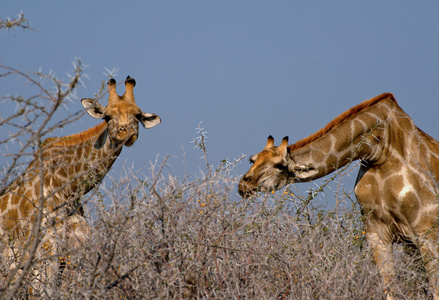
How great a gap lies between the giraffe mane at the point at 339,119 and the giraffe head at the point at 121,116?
1949 mm

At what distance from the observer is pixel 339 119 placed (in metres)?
7.53

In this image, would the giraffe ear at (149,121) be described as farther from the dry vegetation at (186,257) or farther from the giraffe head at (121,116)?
the dry vegetation at (186,257)

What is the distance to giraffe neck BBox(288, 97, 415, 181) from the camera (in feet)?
23.5

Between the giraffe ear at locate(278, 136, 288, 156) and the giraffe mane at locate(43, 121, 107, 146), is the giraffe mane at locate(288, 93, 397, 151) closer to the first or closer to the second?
the giraffe ear at locate(278, 136, 288, 156)

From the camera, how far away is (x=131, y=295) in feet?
16.1

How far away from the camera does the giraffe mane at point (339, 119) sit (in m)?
7.54

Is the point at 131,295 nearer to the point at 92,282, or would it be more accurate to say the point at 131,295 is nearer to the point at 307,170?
the point at 92,282

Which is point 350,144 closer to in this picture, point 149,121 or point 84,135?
point 149,121

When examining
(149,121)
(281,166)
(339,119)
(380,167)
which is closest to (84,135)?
(149,121)

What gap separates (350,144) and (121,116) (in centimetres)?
294

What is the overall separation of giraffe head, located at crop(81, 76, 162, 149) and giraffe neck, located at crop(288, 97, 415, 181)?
2.02 meters

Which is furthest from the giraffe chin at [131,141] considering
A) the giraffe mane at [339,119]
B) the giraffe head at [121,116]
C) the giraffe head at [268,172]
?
the giraffe mane at [339,119]

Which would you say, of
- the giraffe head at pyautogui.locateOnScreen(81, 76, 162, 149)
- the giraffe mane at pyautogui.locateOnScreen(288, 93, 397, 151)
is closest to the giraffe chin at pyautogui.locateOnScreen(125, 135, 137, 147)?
the giraffe head at pyautogui.locateOnScreen(81, 76, 162, 149)

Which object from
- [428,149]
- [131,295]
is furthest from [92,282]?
[428,149]
